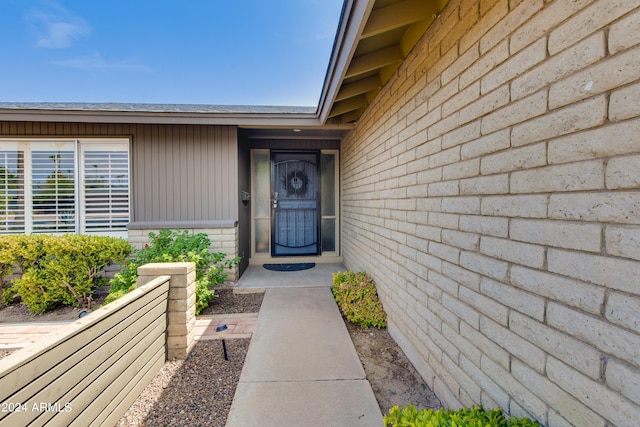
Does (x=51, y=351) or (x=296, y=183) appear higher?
(x=296, y=183)

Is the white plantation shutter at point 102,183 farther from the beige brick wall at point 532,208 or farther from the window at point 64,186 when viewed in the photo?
the beige brick wall at point 532,208

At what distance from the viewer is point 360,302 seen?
11.0 ft

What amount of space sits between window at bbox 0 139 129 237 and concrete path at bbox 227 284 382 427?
350 centimetres

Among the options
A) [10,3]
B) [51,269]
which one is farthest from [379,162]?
[10,3]

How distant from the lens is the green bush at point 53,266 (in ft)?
12.4

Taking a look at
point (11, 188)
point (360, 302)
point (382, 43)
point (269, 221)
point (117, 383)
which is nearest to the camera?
point (117, 383)

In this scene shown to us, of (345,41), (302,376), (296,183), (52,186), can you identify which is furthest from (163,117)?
(302,376)

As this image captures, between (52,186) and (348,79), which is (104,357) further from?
(52,186)

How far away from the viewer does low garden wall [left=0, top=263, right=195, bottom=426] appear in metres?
1.24

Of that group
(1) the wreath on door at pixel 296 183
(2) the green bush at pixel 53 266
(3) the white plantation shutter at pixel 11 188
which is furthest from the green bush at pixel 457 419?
(3) the white plantation shutter at pixel 11 188

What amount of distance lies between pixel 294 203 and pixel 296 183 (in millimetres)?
454

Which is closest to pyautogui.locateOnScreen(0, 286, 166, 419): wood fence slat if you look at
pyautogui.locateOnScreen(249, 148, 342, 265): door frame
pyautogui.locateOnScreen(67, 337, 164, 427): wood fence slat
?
pyautogui.locateOnScreen(67, 337, 164, 427): wood fence slat

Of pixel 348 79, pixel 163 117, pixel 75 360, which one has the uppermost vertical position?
pixel 348 79

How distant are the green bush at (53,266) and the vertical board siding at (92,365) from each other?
7.71 ft
